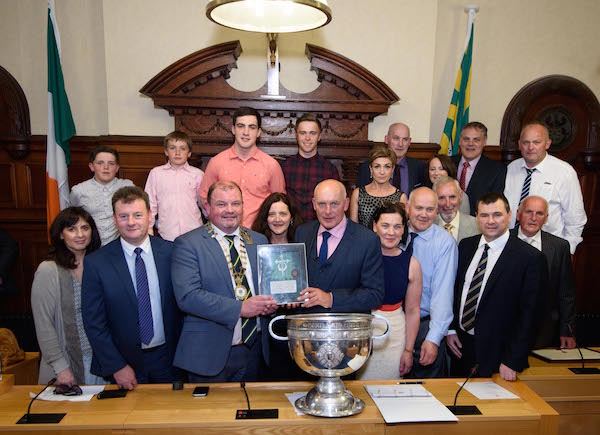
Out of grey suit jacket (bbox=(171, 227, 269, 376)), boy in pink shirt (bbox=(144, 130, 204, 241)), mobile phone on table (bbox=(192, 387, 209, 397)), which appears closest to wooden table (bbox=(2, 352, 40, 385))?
boy in pink shirt (bbox=(144, 130, 204, 241))

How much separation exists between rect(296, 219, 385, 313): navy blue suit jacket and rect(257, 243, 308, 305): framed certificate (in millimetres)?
246

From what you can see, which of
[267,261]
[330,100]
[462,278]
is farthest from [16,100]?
[462,278]

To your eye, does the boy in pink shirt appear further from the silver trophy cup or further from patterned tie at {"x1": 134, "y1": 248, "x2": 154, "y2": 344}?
the silver trophy cup

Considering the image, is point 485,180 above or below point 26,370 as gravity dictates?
above

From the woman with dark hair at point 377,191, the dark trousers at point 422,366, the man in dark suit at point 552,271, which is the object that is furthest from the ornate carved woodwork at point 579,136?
the dark trousers at point 422,366

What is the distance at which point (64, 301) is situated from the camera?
2.45m

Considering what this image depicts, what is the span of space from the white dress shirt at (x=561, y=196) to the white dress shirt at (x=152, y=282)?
3076mm

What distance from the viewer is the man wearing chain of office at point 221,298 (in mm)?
2180

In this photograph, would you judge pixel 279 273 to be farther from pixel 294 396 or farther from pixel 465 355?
pixel 465 355

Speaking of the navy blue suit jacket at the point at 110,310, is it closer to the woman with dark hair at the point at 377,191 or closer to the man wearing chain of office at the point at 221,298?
the man wearing chain of office at the point at 221,298

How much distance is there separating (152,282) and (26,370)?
1381 mm

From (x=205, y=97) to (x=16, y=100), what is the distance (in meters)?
2.13

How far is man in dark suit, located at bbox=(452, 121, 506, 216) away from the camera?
156 inches

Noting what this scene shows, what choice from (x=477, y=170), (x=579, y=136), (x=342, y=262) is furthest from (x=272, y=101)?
(x=579, y=136)
